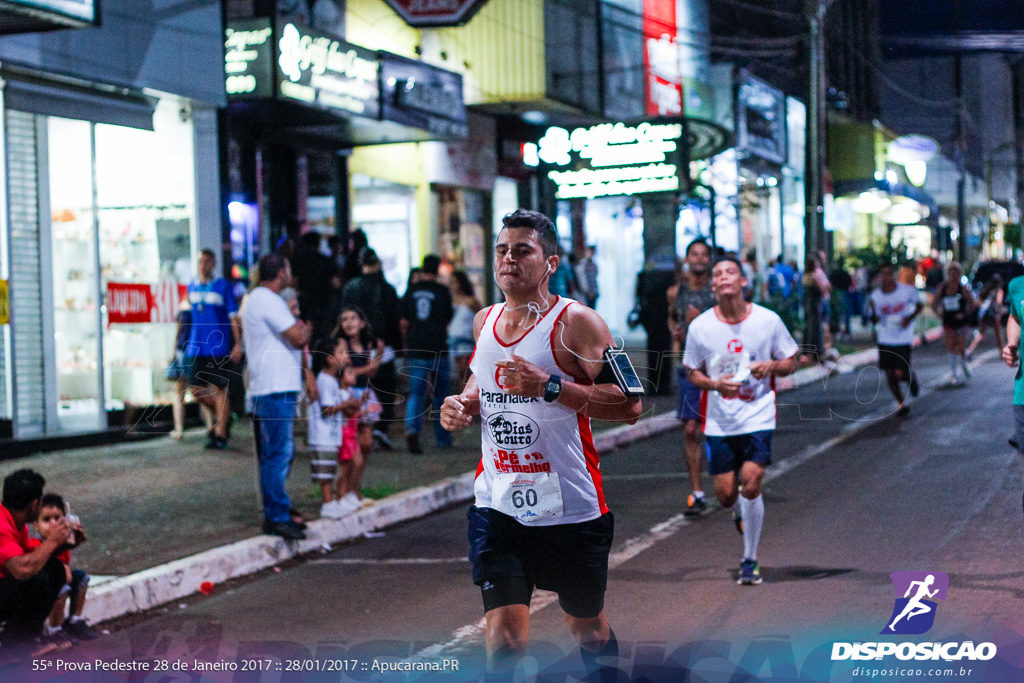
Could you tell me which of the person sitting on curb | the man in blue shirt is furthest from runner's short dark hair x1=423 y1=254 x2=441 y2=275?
the person sitting on curb

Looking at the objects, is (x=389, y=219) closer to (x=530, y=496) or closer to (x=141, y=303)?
(x=141, y=303)

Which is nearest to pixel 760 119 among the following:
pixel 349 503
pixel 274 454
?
pixel 349 503

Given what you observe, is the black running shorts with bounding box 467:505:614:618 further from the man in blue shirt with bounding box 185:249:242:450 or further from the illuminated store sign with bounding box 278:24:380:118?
the illuminated store sign with bounding box 278:24:380:118

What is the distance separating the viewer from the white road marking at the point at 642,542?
599 centimetres

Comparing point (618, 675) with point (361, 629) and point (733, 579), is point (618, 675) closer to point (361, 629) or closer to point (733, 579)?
point (361, 629)

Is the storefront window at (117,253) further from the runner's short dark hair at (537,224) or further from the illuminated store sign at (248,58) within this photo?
the runner's short dark hair at (537,224)

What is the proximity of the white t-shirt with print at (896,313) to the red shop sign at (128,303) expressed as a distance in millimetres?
8329

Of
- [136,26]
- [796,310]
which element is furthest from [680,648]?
[796,310]

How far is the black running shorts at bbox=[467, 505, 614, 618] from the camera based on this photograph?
14.2 ft

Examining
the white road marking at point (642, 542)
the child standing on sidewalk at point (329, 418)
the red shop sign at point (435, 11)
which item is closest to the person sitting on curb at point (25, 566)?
the white road marking at point (642, 542)

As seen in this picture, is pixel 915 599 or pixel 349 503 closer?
pixel 915 599

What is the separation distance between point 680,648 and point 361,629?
67.6 inches

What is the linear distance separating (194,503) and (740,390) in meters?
4.74

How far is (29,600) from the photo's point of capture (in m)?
5.46
